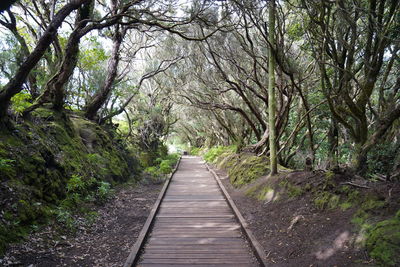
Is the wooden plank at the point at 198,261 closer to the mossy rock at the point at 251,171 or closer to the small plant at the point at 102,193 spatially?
the small plant at the point at 102,193

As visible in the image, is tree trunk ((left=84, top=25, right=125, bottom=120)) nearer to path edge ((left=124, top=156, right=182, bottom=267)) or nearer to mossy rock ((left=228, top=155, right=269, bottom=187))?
path edge ((left=124, top=156, right=182, bottom=267))

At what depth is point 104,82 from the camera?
439 inches

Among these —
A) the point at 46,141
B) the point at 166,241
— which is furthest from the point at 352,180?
the point at 46,141

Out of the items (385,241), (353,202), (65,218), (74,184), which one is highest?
(74,184)

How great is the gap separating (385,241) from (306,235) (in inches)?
53.6

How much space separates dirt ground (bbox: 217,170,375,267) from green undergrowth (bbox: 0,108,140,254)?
3.88m

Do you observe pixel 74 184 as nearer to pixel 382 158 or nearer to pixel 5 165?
pixel 5 165

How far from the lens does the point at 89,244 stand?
482 centimetres

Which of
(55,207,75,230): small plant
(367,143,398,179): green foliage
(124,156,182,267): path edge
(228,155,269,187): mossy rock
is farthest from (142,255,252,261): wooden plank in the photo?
(228,155,269,187): mossy rock

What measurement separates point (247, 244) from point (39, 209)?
3755mm

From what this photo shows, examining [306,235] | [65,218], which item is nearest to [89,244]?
[65,218]

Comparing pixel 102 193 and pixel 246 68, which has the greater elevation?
pixel 246 68

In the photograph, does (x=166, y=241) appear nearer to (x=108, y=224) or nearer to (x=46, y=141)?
(x=108, y=224)

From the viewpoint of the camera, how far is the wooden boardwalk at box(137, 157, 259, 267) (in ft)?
14.7
